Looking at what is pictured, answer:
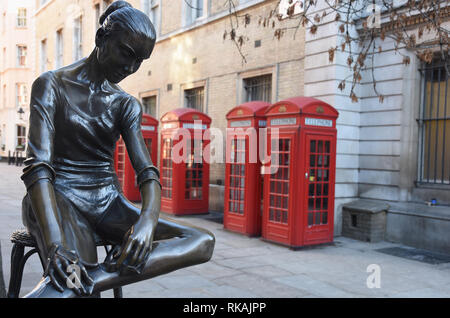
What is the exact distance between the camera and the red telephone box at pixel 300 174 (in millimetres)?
7742

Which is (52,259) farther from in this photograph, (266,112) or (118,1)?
(266,112)

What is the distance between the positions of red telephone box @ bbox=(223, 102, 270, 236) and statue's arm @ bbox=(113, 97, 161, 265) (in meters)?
6.32

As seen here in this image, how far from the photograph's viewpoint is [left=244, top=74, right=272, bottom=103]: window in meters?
11.4

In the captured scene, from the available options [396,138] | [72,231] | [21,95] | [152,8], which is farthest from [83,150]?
[21,95]

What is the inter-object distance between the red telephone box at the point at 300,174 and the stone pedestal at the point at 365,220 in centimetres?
88

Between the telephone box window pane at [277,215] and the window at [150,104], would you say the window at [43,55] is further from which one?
the telephone box window pane at [277,215]

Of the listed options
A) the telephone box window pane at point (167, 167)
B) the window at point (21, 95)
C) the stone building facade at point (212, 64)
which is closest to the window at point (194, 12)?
the stone building facade at point (212, 64)

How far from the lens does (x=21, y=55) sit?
3641cm

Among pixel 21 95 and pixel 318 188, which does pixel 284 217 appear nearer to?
pixel 318 188

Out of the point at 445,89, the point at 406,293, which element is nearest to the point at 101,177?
the point at 406,293

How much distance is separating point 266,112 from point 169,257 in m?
6.47

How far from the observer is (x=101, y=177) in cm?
247

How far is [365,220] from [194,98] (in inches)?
293

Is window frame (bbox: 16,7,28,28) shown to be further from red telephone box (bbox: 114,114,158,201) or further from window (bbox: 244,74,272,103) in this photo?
window (bbox: 244,74,272,103)
